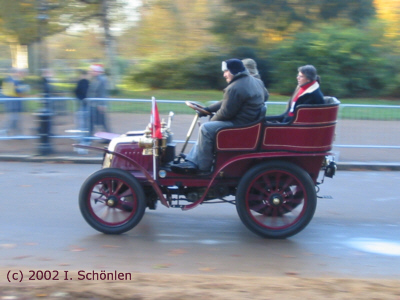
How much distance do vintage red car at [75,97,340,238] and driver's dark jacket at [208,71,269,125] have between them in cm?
18

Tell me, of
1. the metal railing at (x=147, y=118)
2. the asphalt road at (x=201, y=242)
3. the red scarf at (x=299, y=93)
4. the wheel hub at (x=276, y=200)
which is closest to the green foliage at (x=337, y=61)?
the metal railing at (x=147, y=118)

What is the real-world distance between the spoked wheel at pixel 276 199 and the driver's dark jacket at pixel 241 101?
1.87 feet

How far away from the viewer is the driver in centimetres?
550

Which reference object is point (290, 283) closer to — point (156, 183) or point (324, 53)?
point (156, 183)

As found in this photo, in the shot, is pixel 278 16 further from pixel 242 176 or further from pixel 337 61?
pixel 242 176

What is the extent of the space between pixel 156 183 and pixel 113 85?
1711cm

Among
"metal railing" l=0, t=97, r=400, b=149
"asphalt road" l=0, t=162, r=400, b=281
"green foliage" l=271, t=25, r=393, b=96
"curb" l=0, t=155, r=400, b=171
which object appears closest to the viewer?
"asphalt road" l=0, t=162, r=400, b=281

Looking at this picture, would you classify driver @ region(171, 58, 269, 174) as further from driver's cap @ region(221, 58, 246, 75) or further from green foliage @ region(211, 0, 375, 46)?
green foliage @ region(211, 0, 375, 46)

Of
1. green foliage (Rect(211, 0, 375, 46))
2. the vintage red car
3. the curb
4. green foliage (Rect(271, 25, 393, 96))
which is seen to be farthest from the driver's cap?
green foliage (Rect(211, 0, 375, 46))

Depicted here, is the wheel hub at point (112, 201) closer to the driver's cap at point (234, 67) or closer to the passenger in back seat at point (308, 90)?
the driver's cap at point (234, 67)

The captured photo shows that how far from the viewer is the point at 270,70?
2212 centimetres

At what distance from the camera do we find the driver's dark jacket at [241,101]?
5.48m

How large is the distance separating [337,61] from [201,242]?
55.7ft

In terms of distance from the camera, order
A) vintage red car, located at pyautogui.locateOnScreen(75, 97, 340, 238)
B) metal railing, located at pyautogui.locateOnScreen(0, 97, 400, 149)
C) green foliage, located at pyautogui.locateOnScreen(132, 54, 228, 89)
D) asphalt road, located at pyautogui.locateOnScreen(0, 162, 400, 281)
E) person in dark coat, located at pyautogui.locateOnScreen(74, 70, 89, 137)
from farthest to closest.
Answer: green foliage, located at pyautogui.locateOnScreen(132, 54, 228, 89)
person in dark coat, located at pyautogui.locateOnScreen(74, 70, 89, 137)
metal railing, located at pyautogui.locateOnScreen(0, 97, 400, 149)
vintage red car, located at pyautogui.locateOnScreen(75, 97, 340, 238)
asphalt road, located at pyautogui.locateOnScreen(0, 162, 400, 281)
